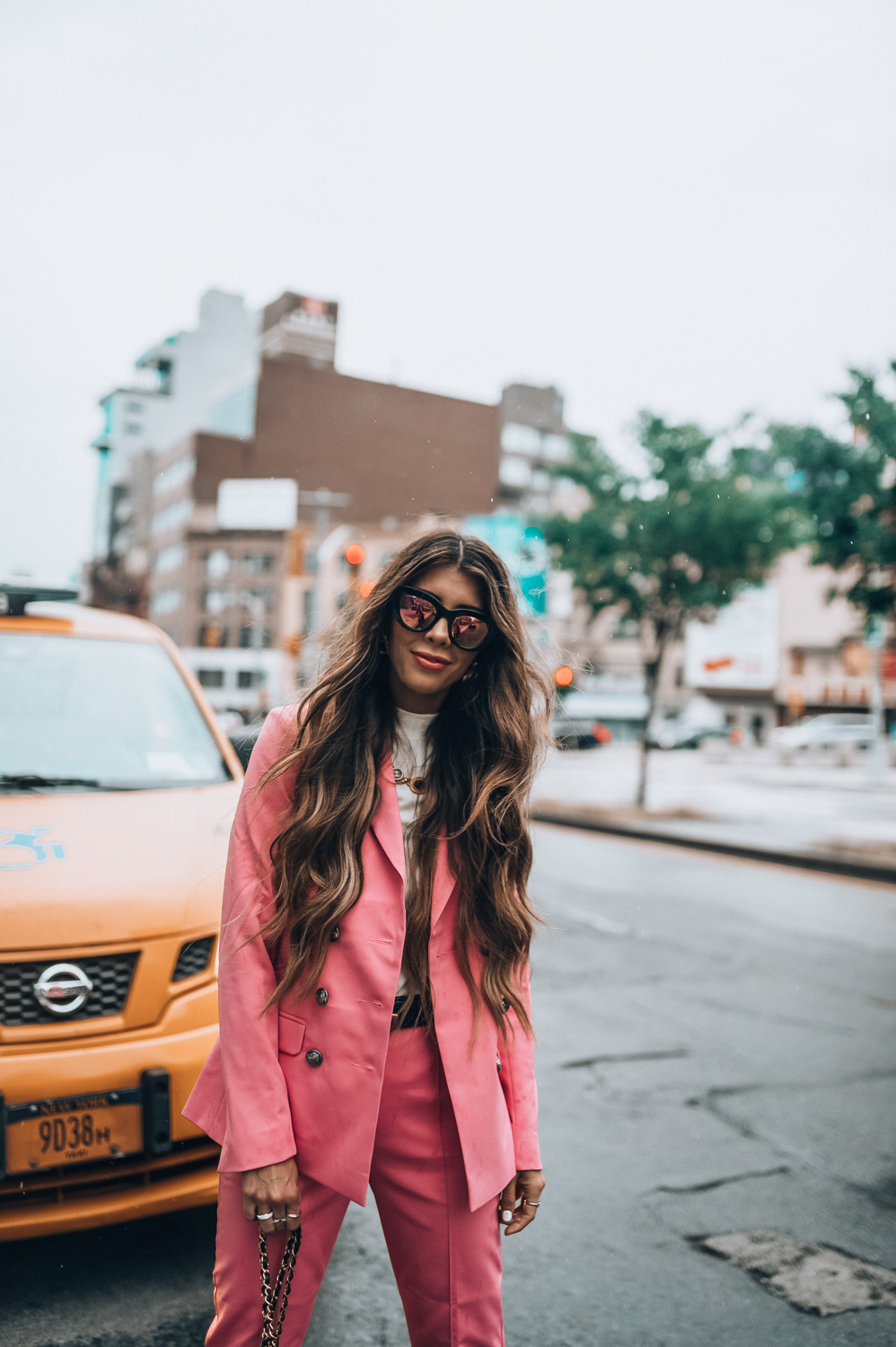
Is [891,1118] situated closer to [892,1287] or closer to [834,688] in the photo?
[892,1287]

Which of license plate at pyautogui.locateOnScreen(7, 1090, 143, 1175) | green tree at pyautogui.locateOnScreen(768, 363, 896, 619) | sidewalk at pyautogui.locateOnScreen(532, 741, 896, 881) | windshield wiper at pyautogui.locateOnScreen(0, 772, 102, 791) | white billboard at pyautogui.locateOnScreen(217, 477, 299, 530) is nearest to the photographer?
license plate at pyautogui.locateOnScreen(7, 1090, 143, 1175)

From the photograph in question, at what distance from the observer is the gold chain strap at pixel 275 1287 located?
1709mm

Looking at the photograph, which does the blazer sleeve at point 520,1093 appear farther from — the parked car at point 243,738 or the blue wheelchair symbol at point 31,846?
the parked car at point 243,738

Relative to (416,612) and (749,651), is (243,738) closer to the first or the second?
(416,612)

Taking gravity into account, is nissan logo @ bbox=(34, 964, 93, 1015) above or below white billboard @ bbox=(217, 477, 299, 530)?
below

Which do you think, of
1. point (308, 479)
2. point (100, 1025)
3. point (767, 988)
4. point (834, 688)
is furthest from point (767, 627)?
point (100, 1025)

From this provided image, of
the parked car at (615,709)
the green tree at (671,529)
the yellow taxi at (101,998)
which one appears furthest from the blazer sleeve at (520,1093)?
the parked car at (615,709)

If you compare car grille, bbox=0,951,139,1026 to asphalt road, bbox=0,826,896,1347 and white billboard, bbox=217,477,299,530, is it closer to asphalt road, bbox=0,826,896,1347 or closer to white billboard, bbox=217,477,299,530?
asphalt road, bbox=0,826,896,1347

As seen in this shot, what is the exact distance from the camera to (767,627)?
→ 59219 millimetres

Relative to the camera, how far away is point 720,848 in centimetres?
1327

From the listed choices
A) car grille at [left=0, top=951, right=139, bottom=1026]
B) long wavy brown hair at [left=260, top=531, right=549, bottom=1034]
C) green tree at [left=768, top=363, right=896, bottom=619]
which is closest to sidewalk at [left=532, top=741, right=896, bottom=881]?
green tree at [left=768, top=363, right=896, bottom=619]

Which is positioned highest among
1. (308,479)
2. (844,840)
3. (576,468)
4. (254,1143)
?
(308,479)

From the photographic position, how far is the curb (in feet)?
37.6

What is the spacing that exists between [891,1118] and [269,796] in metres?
3.66
